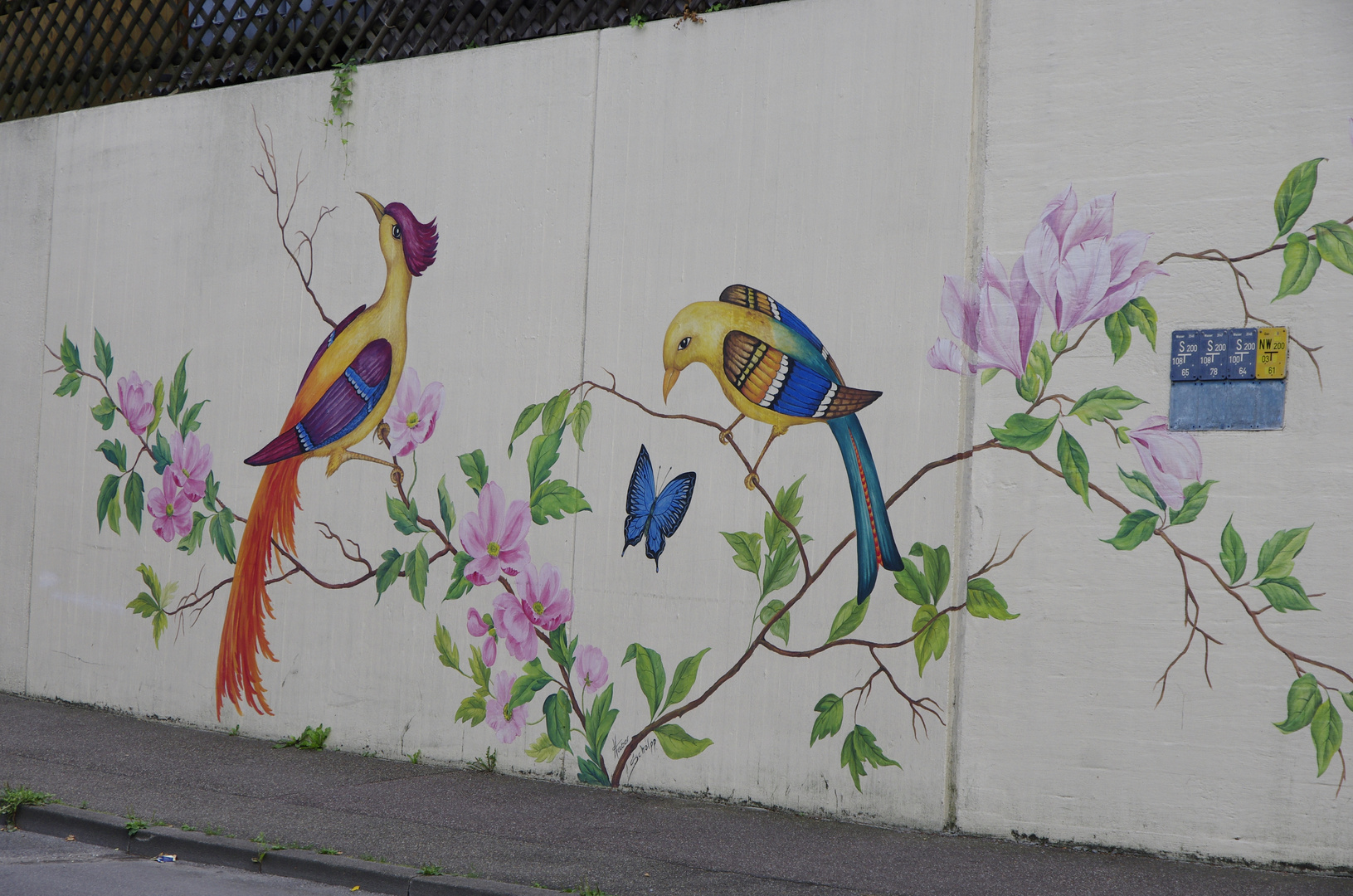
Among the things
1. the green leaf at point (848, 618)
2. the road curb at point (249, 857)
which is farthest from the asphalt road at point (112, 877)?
the green leaf at point (848, 618)

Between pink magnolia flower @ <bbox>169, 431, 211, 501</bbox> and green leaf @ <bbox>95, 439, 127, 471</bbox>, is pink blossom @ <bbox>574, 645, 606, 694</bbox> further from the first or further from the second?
green leaf @ <bbox>95, 439, 127, 471</bbox>

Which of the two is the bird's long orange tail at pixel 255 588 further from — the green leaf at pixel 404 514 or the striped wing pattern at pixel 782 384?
the striped wing pattern at pixel 782 384

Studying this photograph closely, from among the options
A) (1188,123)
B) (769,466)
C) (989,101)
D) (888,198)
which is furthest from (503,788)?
(1188,123)

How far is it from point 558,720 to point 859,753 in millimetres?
1829

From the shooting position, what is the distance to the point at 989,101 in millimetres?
5957

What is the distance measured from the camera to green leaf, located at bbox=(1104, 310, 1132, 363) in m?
5.64

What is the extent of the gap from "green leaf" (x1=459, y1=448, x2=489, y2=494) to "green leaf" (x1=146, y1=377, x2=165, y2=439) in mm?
2736

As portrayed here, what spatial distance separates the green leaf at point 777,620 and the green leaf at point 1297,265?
2.77m

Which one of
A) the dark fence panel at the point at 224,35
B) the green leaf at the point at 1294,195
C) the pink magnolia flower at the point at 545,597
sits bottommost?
the pink magnolia flower at the point at 545,597

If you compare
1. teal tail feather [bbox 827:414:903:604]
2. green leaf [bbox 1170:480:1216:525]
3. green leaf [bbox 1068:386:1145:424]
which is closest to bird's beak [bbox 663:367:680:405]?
teal tail feather [bbox 827:414:903:604]

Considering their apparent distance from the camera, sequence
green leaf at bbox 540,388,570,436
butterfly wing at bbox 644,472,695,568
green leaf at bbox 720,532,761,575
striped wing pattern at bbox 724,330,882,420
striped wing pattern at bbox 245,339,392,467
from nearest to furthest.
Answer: striped wing pattern at bbox 724,330,882,420 → green leaf at bbox 720,532,761,575 → butterfly wing at bbox 644,472,695,568 → green leaf at bbox 540,388,570,436 → striped wing pattern at bbox 245,339,392,467

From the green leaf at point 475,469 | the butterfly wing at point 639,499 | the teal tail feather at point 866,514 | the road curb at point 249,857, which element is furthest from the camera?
the green leaf at point 475,469

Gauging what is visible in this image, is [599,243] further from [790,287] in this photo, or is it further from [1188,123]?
[1188,123]

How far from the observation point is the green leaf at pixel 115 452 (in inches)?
347
